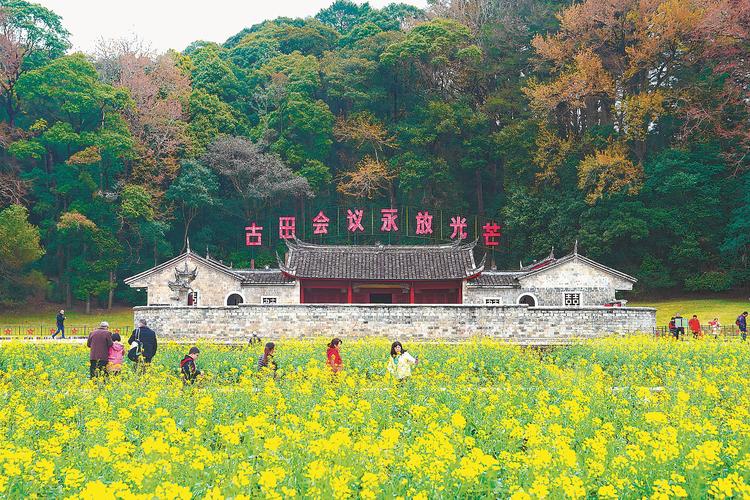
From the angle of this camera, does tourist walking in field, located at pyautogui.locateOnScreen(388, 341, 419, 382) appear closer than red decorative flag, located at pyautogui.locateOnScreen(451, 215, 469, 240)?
Yes

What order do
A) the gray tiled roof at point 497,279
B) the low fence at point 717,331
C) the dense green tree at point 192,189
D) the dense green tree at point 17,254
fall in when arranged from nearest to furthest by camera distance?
the low fence at point 717,331 < the gray tiled roof at point 497,279 < the dense green tree at point 17,254 < the dense green tree at point 192,189

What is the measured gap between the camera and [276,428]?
8.10 meters

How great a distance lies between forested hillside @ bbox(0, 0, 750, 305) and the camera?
35.7m

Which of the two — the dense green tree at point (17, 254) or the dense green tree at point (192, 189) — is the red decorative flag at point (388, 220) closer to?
the dense green tree at point (192, 189)

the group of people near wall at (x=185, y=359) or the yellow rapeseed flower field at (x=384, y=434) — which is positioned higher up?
the group of people near wall at (x=185, y=359)

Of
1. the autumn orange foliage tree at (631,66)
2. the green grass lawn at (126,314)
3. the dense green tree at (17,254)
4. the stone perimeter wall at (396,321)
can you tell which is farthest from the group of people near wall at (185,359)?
the autumn orange foliage tree at (631,66)

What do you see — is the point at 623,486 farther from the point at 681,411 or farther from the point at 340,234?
the point at 340,234

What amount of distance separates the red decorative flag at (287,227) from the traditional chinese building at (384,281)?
7269 mm

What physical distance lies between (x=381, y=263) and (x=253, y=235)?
A: 1086cm

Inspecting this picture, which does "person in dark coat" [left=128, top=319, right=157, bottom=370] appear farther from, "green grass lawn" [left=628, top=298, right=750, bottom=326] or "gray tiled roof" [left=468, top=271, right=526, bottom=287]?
"green grass lawn" [left=628, top=298, right=750, bottom=326]

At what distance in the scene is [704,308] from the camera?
32469mm

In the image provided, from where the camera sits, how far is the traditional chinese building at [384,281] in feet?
101

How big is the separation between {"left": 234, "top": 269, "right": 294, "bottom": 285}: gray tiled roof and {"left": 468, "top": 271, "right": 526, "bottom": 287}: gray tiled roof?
830 cm

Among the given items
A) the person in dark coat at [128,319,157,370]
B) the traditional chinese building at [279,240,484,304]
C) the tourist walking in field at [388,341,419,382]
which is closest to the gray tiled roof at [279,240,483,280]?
the traditional chinese building at [279,240,484,304]
